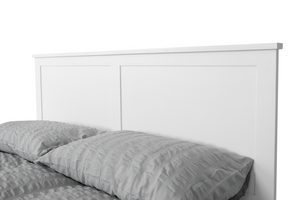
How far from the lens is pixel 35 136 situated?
2.35 m

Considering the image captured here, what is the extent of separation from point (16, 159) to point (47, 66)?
1.05m

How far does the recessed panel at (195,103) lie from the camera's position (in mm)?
2029

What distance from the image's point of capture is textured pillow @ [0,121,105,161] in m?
2.28

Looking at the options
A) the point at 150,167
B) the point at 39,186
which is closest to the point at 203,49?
the point at 150,167

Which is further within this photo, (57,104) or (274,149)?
(57,104)

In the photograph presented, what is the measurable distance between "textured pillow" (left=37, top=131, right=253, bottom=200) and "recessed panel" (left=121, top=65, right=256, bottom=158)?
0.16 meters

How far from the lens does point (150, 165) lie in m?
1.76

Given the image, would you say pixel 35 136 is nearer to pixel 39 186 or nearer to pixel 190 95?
pixel 39 186

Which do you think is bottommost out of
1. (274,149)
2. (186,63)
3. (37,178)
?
(37,178)

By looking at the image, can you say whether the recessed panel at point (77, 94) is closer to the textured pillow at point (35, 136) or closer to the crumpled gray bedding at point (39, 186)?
the textured pillow at point (35, 136)

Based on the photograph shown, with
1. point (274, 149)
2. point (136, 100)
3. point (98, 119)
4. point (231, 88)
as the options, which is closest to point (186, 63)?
point (231, 88)

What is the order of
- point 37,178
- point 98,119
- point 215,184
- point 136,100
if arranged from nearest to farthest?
1. point 215,184
2. point 37,178
3. point 136,100
4. point 98,119

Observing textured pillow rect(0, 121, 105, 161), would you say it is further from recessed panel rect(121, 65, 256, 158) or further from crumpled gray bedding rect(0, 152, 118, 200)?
recessed panel rect(121, 65, 256, 158)

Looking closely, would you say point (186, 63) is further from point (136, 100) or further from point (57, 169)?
point (57, 169)
